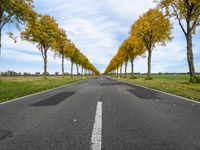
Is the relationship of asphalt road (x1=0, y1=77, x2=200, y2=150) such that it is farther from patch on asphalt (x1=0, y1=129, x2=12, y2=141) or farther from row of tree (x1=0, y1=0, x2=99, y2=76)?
row of tree (x1=0, y1=0, x2=99, y2=76)

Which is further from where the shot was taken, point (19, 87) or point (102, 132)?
point (19, 87)

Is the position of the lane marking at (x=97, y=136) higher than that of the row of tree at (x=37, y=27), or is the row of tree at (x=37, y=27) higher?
the row of tree at (x=37, y=27)

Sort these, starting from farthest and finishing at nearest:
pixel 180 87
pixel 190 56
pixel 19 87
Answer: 1. pixel 190 56
2. pixel 19 87
3. pixel 180 87

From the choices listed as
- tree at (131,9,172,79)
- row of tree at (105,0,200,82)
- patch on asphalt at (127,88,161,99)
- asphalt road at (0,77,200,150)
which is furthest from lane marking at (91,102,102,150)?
tree at (131,9,172,79)

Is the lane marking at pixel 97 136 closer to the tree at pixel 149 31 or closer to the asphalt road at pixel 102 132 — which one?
the asphalt road at pixel 102 132

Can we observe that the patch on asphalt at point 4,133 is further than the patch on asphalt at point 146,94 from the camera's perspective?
No

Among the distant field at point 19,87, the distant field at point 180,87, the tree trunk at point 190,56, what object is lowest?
the distant field at point 19,87

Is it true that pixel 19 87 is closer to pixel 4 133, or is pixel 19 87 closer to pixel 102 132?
pixel 4 133

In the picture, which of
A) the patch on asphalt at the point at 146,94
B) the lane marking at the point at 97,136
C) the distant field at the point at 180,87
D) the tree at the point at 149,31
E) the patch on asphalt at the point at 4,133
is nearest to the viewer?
the lane marking at the point at 97,136

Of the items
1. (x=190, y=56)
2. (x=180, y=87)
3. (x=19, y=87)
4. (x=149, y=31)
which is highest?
(x=149, y=31)

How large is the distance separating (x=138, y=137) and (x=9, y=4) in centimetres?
2066

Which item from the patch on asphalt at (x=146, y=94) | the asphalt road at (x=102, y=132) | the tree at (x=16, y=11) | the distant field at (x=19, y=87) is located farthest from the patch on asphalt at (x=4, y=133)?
the tree at (x=16, y=11)

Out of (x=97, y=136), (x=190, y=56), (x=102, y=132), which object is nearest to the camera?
(x=97, y=136)

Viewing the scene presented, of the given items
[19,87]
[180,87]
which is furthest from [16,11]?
[180,87]
